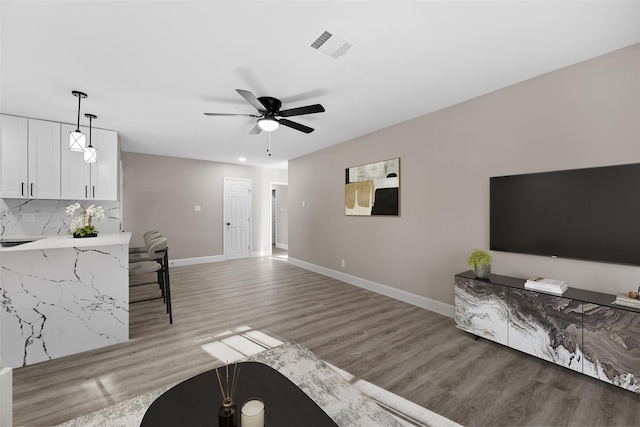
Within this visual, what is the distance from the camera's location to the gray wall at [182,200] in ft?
19.4

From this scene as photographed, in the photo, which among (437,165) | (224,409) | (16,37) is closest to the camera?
(224,409)

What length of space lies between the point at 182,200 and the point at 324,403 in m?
6.43

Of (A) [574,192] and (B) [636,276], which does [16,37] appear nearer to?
(A) [574,192]

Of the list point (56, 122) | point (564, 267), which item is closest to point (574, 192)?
point (564, 267)

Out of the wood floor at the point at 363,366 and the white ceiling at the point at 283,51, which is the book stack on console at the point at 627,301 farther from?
the white ceiling at the point at 283,51

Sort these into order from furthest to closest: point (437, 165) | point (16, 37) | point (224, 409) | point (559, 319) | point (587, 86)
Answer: point (437, 165) → point (587, 86) → point (559, 319) → point (16, 37) → point (224, 409)

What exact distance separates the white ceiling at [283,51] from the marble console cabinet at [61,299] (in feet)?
5.60

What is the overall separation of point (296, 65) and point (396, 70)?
95 centimetres

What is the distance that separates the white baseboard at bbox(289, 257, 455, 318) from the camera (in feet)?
11.3

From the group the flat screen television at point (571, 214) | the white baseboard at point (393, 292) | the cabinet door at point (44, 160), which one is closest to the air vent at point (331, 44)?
the flat screen television at point (571, 214)

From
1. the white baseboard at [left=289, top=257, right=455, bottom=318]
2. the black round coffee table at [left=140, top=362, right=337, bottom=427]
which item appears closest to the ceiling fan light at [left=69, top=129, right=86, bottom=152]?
the black round coffee table at [left=140, top=362, right=337, bottom=427]

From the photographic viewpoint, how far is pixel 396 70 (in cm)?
252

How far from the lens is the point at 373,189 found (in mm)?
4492

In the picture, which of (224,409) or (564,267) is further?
(564,267)
